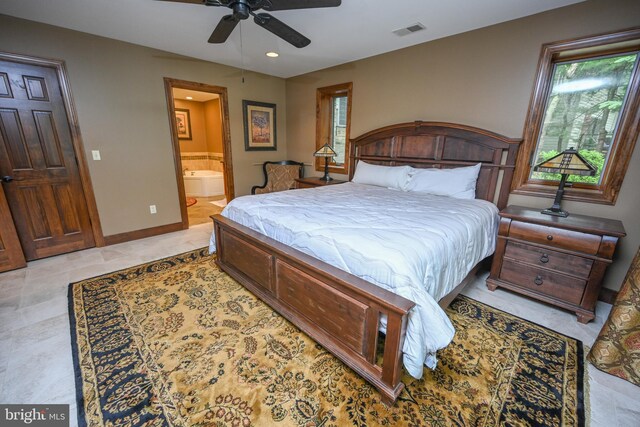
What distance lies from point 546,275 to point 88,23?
16.4ft

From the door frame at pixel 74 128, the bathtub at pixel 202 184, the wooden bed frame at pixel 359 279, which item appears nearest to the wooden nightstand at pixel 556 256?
the wooden bed frame at pixel 359 279

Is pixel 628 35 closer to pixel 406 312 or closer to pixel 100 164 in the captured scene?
pixel 406 312

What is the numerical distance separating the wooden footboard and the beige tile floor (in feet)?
3.60

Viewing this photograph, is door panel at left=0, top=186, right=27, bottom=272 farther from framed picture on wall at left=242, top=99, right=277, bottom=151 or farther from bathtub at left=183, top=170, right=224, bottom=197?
bathtub at left=183, top=170, right=224, bottom=197

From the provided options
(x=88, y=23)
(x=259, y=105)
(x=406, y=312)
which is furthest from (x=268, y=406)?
(x=259, y=105)

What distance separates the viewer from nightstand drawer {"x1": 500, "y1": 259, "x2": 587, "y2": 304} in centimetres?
208

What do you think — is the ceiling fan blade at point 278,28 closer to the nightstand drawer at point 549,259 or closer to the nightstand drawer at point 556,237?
the nightstand drawer at point 556,237

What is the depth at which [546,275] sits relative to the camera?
2197mm

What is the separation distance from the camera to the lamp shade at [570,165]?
2.06 m

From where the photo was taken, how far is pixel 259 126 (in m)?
4.82

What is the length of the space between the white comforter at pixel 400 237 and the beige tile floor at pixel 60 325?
75 centimetres

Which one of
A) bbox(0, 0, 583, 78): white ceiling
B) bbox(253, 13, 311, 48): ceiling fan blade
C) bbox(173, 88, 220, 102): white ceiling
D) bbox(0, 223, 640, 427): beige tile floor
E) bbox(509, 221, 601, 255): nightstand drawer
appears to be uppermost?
bbox(0, 0, 583, 78): white ceiling

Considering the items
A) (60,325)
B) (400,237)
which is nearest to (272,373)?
(400,237)

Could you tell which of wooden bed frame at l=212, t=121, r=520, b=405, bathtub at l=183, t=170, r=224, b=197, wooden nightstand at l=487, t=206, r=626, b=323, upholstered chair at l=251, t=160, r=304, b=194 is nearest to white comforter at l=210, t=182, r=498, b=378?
wooden bed frame at l=212, t=121, r=520, b=405
